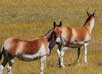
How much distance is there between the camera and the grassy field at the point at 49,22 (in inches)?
607

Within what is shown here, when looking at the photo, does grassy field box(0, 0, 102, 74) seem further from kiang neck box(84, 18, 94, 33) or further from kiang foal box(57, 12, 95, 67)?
kiang neck box(84, 18, 94, 33)

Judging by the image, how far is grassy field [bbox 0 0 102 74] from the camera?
15.4 metres

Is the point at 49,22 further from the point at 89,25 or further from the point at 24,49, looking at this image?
the point at 24,49

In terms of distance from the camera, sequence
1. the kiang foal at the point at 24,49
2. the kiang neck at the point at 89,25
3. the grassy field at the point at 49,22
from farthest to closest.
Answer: the kiang neck at the point at 89,25
the grassy field at the point at 49,22
the kiang foal at the point at 24,49

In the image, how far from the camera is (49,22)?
30641mm

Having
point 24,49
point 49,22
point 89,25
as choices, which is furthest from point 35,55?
point 49,22

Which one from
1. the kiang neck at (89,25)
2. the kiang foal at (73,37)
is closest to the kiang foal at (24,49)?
the kiang foal at (73,37)

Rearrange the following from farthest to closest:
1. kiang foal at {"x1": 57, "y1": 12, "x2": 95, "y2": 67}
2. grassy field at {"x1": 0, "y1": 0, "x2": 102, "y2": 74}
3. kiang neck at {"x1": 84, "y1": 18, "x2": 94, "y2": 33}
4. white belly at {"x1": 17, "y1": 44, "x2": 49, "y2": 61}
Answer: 1. kiang neck at {"x1": 84, "y1": 18, "x2": 94, "y2": 33}
2. kiang foal at {"x1": 57, "y1": 12, "x2": 95, "y2": 67}
3. grassy field at {"x1": 0, "y1": 0, "x2": 102, "y2": 74}
4. white belly at {"x1": 17, "y1": 44, "x2": 49, "y2": 61}

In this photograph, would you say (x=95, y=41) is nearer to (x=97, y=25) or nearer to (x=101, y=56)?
(x=101, y=56)

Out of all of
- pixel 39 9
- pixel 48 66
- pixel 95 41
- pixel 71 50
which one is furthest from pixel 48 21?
pixel 48 66

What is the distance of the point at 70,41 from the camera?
16.3 meters

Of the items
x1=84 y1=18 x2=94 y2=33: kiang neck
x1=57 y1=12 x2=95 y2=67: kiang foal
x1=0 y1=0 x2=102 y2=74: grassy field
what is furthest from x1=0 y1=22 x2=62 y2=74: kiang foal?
x1=84 y1=18 x2=94 y2=33: kiang neck

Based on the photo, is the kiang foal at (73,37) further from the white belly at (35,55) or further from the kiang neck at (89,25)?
the white belly at (35,55)

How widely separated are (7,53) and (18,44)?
1.41ft
